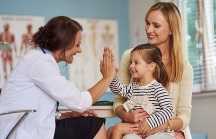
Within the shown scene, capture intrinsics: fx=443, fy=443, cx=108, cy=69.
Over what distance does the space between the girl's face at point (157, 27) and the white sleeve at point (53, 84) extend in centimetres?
46

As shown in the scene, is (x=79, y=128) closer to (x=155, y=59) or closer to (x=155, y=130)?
(x=155, y=130)

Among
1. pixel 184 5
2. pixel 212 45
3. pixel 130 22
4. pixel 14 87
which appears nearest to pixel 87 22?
pixel 130 22

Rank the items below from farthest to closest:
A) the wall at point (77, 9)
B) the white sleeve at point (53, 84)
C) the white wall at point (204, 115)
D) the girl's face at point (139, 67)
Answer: the wall at point (77, 9), the white wall at point (204, 115), the girl's face at point (139, 67), the white sleeve at point (53, 84)

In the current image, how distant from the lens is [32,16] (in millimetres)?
3871

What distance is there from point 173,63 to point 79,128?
0.48 meters

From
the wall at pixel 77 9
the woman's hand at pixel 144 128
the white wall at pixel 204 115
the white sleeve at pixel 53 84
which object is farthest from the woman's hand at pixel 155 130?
the wall at pixel 77 9

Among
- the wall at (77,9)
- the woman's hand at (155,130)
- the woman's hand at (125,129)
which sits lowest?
the woman's hand at (155,130)

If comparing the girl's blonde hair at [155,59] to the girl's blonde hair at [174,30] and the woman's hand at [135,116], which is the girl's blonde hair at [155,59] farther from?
the woman's hand at [135,116]

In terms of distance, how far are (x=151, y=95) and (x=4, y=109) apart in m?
0.54

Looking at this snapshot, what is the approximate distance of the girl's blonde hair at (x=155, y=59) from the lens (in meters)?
1.73

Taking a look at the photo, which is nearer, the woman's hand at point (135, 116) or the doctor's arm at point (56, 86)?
the doctor's arm at point (56, 86)

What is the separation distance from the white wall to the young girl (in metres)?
1.52

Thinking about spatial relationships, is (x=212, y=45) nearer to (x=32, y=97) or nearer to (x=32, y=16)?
(x=32, y=16)

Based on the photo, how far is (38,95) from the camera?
154cm
